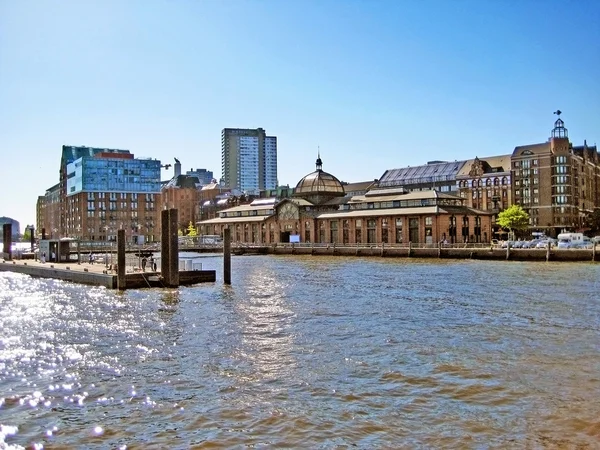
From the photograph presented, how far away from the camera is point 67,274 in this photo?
6288 centimetres

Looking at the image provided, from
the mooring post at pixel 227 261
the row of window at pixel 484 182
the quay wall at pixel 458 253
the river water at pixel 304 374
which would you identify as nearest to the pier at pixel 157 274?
the mooring post at pixel 227 261

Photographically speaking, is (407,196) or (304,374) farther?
(407,196)

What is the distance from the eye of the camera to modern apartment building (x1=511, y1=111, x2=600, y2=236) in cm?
15350

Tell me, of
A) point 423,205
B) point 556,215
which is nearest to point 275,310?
point 423,205

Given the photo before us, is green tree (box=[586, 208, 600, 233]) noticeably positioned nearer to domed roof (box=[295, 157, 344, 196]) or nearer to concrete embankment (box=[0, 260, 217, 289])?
domed roof (box=[295, 157, 344, 196])

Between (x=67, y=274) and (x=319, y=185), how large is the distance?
9503cm

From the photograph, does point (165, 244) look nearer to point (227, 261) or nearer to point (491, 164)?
point (227, 261)

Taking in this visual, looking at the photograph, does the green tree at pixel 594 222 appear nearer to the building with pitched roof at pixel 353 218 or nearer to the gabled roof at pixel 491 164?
the gabled roof at pixel 491 164

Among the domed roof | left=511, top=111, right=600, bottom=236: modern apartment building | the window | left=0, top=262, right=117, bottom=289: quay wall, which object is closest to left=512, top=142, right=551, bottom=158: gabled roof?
left=511, top=111, right=600, bottom=236: modern apartment building

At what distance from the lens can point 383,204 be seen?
127 metres

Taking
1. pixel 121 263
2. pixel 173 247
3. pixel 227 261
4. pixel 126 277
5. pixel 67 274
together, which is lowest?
pixel 67 274

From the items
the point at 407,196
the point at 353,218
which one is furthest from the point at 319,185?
the point at 407,196

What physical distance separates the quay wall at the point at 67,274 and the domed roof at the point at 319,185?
268 feet

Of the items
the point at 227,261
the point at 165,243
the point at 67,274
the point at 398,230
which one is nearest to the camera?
the point at 165,243
